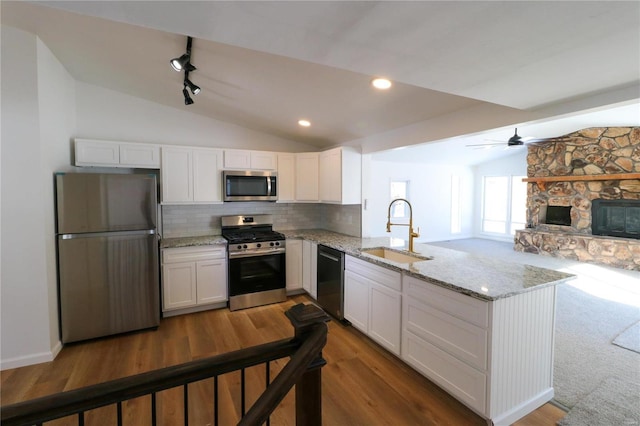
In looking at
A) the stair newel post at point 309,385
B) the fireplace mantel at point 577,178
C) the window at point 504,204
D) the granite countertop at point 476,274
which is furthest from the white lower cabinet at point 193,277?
the window at point 504,204

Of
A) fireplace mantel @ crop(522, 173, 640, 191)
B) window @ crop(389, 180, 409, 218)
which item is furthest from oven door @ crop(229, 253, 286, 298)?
fireplace mantel @ crop(522, 173, 640, 191)

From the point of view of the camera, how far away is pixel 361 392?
228cm

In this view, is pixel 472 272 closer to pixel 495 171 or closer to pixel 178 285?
pixel 178 285

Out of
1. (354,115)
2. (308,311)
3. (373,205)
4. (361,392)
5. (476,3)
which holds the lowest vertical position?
(361,392)

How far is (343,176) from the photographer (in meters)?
3.84

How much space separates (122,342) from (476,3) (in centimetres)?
395

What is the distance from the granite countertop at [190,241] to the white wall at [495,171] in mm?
7877

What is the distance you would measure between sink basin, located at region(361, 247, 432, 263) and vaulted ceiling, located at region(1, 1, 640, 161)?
1195 mm

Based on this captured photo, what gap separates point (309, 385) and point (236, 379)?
5.28 ft

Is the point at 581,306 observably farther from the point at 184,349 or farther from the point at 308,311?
the point at 184,349

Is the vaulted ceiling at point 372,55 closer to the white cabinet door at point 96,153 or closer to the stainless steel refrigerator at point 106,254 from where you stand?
the white cabinet door at point 96,153

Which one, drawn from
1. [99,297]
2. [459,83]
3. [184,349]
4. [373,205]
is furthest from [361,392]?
[373,205]

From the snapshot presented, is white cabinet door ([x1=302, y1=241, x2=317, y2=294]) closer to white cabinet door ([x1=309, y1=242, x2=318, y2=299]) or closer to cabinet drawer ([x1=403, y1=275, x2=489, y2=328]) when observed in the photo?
white cabinet door ([x1=309, y1=242, x2=318, y2=299])

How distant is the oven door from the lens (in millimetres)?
3795
